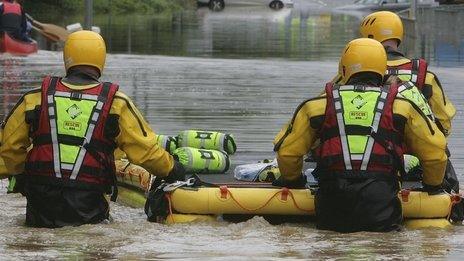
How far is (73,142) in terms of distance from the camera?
9.23 meters

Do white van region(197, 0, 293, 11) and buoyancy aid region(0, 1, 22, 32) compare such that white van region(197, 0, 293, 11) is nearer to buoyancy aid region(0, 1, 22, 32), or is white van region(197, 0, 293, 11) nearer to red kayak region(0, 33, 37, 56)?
buoyancy aid region(0, 1, 22, 32)

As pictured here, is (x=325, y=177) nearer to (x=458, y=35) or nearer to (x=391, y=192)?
(x=391, y=192)

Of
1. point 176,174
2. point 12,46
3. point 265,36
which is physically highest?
point 176,174

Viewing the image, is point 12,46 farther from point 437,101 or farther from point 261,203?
point 261,203

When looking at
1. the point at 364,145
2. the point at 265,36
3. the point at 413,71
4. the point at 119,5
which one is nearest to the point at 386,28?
the point at 413,71

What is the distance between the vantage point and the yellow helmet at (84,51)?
941 centimetres

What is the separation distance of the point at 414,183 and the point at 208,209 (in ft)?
6.12

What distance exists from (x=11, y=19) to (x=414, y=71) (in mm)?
23282

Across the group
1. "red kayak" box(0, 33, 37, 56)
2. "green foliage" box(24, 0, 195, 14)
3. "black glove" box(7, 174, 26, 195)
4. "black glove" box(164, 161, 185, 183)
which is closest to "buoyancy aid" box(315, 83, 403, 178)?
"black glove" box(164, 161, 185, 183)

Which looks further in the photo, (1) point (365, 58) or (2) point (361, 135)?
(1) point (365, 58)

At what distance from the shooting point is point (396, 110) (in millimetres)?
9422

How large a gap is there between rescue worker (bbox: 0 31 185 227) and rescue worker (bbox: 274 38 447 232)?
3.82 feet

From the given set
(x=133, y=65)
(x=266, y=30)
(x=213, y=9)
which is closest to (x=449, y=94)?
(x=133, y=65)

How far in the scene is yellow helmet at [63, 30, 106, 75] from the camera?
941 centimetres
